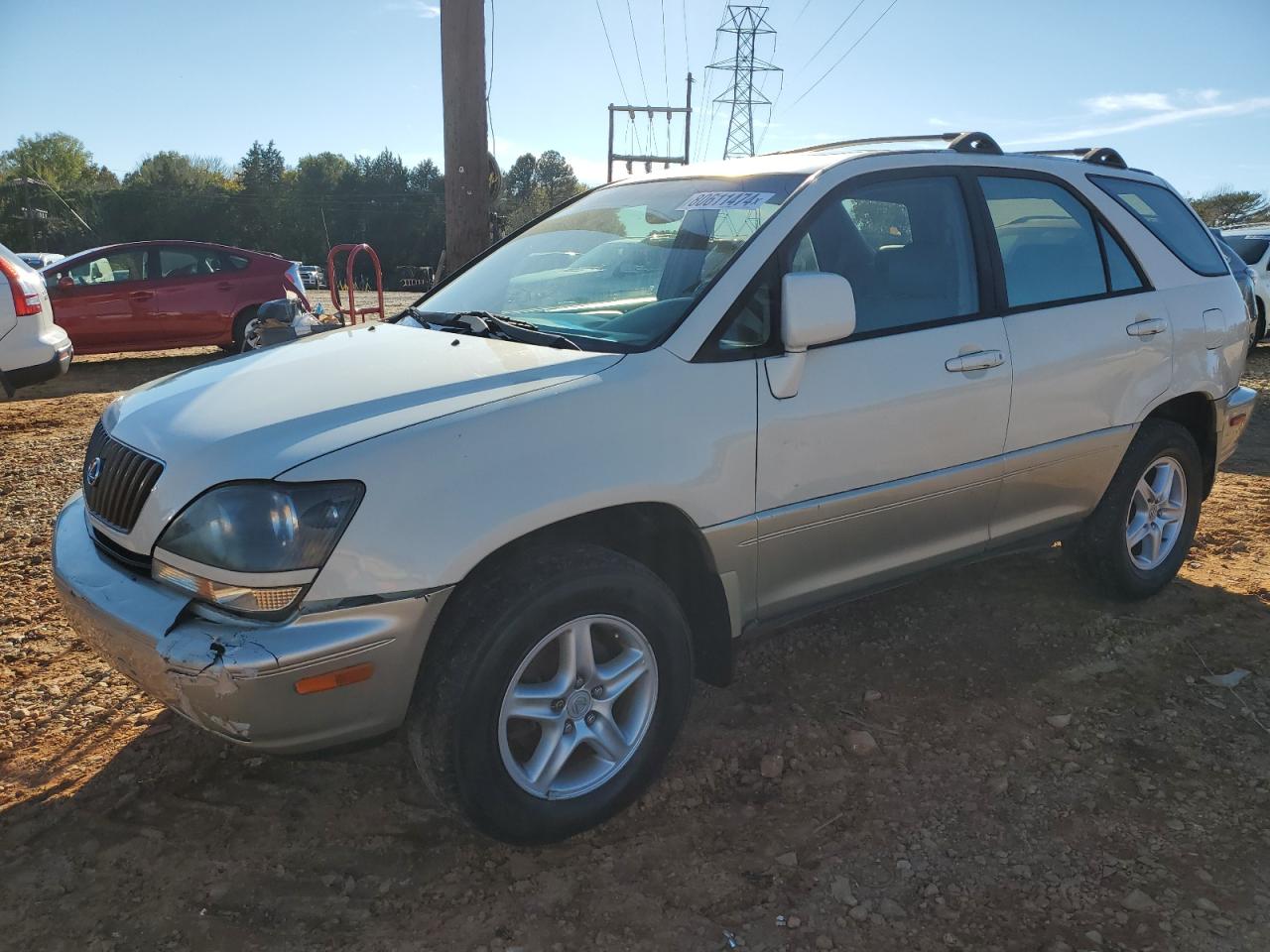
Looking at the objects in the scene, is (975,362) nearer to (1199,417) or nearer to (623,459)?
(623,459)

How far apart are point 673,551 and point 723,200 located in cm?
121

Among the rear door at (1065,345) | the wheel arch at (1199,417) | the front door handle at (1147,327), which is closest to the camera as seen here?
the rear door at (1065,345)

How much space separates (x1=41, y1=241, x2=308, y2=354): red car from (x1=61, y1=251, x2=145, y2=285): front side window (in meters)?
0.01

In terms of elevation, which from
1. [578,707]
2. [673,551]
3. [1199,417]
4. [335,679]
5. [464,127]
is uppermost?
[464,127]

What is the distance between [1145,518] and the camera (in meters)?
4.13

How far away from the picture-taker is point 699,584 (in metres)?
2.82

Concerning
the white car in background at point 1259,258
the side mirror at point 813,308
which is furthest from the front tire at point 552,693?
the white car in background at point 1259,258

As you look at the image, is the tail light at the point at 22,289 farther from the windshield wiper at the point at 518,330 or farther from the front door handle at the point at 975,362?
the front door handle at the point at 975,362

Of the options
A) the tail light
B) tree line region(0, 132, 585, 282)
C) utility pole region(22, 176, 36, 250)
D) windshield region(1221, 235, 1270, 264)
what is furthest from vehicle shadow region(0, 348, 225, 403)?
utility pole region(22, 176, 36, 250)

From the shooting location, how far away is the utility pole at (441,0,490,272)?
616 cm

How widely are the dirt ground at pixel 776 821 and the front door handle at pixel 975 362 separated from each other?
119 cm

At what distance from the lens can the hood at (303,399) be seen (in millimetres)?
2271

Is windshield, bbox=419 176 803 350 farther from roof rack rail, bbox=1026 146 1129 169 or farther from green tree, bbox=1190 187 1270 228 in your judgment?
green tree, bbox=1190 187 1270 228

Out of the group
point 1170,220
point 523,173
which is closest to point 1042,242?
point 1170,220
